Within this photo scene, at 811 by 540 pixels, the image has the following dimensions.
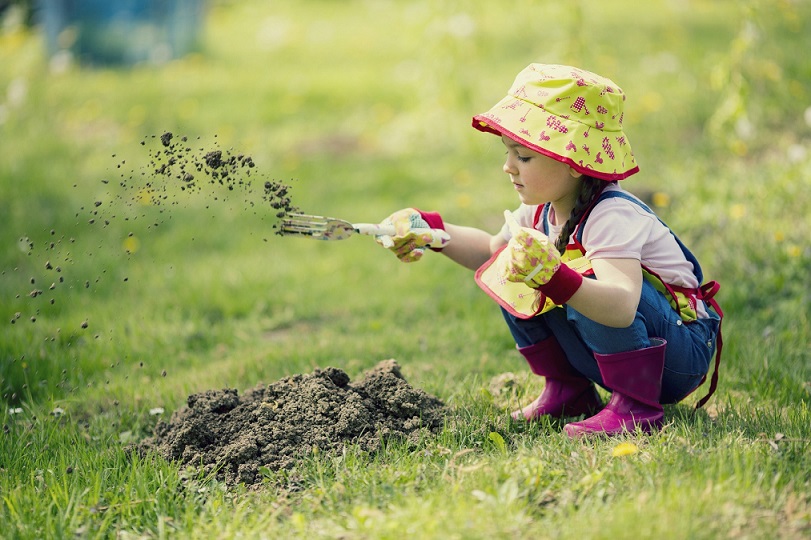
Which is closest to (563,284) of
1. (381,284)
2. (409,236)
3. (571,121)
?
(571,121)

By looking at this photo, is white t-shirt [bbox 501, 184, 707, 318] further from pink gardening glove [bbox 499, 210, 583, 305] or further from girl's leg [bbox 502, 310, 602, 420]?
girl's leg [bbox 502, 310, 602, 420]

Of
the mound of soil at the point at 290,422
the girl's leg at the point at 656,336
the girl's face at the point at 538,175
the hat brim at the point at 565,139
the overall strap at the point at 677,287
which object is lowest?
the mound of soil at the point at 290,422

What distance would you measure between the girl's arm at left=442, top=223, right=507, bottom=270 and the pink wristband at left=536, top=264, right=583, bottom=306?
0.58 m

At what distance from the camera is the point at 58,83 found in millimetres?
7219

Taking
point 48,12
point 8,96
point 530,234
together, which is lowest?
point 530,234

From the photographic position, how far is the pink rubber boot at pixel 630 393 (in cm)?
253

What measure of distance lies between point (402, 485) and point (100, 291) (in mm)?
2567

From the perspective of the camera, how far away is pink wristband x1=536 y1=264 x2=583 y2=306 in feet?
7.64

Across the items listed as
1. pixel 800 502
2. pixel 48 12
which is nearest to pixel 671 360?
pixel 800 502

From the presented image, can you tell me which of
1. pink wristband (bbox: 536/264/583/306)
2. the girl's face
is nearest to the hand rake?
the girl's face

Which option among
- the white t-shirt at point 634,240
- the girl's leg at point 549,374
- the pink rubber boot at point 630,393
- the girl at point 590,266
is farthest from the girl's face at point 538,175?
the pink rubber boot at point 630,393

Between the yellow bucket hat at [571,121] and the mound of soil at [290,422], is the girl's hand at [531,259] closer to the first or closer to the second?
the yellow bucket hat at [571,121]

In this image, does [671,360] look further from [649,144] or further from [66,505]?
[649,144]

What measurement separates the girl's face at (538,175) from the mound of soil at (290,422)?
72 cm
